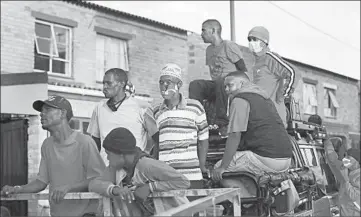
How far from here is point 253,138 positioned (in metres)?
5.54

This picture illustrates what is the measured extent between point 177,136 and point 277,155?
1.10 meters

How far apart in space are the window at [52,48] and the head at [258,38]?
11.0 meters

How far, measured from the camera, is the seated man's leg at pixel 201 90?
7109mm

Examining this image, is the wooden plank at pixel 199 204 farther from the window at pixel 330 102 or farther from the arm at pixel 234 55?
the window at pixel 330 102

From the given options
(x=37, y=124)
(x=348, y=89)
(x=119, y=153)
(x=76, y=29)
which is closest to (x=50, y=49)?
(x=76, y=29)

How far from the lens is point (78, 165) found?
4.43 meters

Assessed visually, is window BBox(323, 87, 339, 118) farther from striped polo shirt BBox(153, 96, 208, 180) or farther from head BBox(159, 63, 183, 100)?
head BBox(159, 63, 183, 100)

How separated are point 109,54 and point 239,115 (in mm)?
13688

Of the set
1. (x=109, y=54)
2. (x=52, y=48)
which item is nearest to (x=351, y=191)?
(x=52, y=48)

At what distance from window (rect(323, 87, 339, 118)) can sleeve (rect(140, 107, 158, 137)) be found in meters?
25.2

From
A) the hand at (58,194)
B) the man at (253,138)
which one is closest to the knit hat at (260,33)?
the man at (253,138)

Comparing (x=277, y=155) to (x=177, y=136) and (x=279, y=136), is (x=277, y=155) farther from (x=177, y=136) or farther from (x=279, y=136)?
(x=177, y=136)

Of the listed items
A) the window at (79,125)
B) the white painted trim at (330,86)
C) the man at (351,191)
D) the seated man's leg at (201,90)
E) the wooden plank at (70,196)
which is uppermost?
the white painted trim at (330,86)

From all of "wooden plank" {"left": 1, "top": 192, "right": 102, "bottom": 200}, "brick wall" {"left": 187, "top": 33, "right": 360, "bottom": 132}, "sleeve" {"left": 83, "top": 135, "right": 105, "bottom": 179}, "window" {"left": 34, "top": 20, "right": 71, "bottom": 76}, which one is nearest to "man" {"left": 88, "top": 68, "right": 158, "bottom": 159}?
"sleeve" {"left": 83, "top": 135, "right": 105, "bottom": 179}
